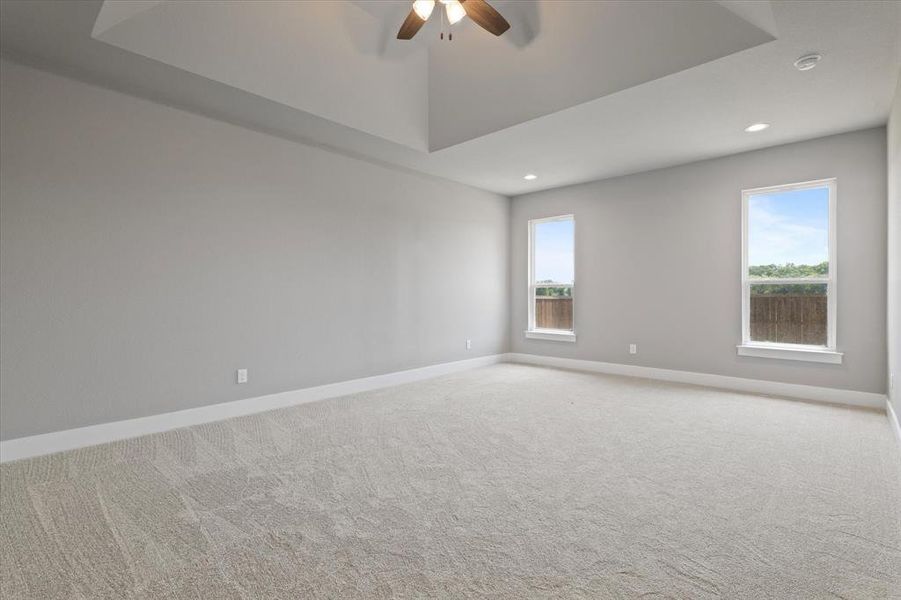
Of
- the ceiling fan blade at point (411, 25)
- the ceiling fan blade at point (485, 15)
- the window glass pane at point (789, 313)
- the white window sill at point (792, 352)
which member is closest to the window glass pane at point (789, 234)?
the window glass pane at point (789, 313)

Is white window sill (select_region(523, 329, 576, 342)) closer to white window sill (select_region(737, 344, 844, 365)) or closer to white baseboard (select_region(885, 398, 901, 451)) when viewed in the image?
white window sill (select_region(737, 344, 844, 365))

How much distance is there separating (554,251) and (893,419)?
13.0 feet

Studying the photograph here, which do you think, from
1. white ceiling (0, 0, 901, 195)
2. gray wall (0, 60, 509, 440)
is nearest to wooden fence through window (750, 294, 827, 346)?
white ceiling (0, 0, 901, 195)

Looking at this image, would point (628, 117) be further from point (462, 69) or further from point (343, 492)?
point (343, 492)

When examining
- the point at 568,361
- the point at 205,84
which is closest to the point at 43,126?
the point at 205,84

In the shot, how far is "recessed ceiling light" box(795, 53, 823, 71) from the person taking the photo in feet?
9.15

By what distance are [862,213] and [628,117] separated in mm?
2427

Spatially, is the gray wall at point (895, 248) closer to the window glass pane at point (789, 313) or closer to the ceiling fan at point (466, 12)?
the window glass pane at point (789, 313)

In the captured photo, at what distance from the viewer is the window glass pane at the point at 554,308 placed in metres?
6.20

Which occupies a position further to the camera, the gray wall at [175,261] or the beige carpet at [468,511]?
the gray wall at [175,261]

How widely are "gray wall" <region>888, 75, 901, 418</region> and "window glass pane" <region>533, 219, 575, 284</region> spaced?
10.4 ft

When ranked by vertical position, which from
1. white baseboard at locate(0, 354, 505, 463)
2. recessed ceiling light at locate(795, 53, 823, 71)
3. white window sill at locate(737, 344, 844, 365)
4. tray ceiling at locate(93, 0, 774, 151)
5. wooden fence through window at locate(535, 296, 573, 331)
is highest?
tray ceiling at locate(93, 0, 774, 151)

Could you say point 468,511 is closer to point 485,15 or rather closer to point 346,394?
point 346,394

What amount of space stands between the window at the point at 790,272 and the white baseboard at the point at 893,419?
52 cm
